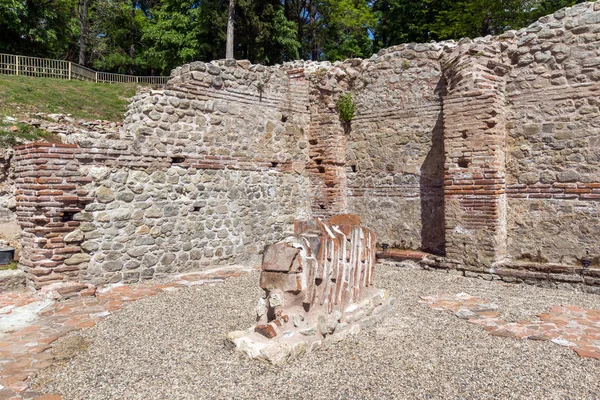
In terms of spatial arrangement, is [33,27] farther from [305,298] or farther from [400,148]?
[305,298]

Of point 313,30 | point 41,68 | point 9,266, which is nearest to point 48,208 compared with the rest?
point 9,266

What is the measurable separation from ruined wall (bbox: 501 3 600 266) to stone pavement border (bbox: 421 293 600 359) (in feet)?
6.38

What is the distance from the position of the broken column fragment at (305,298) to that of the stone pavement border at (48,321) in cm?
181

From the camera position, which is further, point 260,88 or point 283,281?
point 260,88

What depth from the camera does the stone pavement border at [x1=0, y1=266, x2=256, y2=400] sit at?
3.87m

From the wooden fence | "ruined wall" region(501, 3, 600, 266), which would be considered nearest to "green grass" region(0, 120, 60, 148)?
the wooden fence

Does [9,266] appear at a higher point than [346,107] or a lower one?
lower

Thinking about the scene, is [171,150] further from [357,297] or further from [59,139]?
[59,139]

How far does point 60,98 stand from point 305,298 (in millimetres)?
15090

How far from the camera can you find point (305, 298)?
15.1ft

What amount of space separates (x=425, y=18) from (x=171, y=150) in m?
20.2

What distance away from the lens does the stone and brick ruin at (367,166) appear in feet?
23.0

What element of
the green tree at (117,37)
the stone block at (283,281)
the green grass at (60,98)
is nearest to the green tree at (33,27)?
the green tree at (117,37)

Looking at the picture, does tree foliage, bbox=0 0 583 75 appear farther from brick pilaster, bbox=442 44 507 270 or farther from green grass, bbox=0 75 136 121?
brick pilaster, bbox=442 44 507 270
